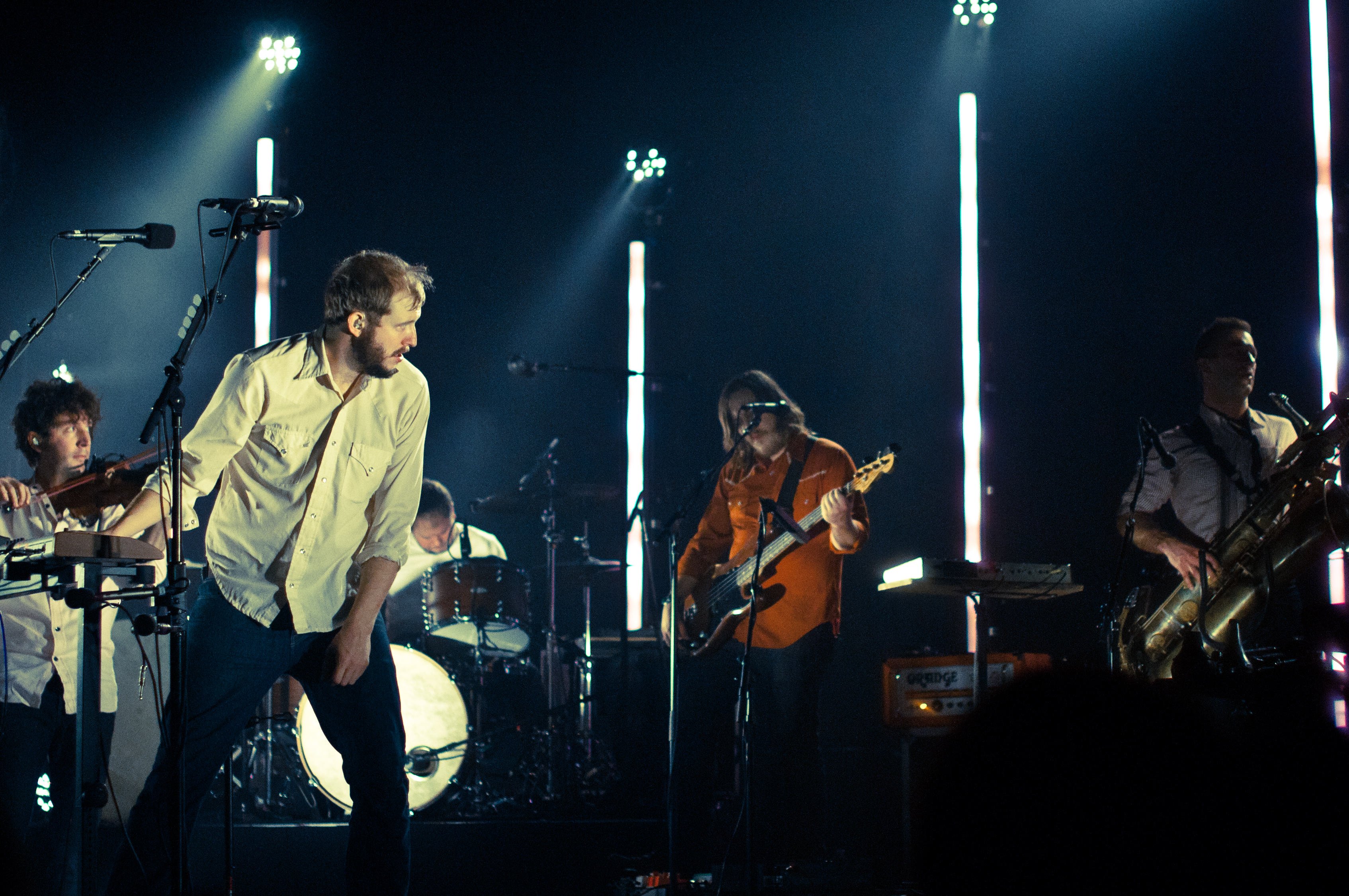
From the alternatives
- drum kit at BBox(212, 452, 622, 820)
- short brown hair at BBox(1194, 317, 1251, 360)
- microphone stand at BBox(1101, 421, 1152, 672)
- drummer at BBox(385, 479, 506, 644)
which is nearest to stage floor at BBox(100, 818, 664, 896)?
drum kit at BBox(212, 452, 622, 820)

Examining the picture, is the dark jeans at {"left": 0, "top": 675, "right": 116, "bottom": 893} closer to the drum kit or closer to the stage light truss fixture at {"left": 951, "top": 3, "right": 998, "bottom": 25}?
the drum kit

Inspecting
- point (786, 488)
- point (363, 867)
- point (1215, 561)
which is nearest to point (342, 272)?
point (363, 867)

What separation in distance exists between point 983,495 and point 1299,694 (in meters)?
5.90

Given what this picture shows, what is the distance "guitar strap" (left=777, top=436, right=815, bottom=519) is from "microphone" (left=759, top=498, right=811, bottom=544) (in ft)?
1.66

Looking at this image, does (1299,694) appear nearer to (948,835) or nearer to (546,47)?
(948,835)

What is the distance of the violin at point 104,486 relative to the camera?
10.8 feet

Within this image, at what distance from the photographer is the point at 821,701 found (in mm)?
6910

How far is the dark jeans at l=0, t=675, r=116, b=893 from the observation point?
3.73m

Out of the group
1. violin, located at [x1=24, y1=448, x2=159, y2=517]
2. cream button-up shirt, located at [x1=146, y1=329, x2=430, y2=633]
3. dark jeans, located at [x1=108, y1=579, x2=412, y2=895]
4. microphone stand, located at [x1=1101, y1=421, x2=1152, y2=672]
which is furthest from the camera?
microphone stand, located at [x1=1101, y1=421, x2=1152, y2=672]

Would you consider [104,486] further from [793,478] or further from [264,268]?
[264,268]

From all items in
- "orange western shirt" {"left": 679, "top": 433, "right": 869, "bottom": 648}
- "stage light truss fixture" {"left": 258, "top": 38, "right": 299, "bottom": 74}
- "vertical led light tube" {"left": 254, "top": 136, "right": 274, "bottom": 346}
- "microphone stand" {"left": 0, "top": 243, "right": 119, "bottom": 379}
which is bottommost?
"orange western shirt" {"left": 679, "top": 433, "right": 869, "bottom": 648}

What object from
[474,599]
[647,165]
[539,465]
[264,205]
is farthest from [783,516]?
[647,165]

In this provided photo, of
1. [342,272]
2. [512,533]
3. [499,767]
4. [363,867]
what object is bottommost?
[499,767]

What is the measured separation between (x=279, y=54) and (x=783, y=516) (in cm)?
586
